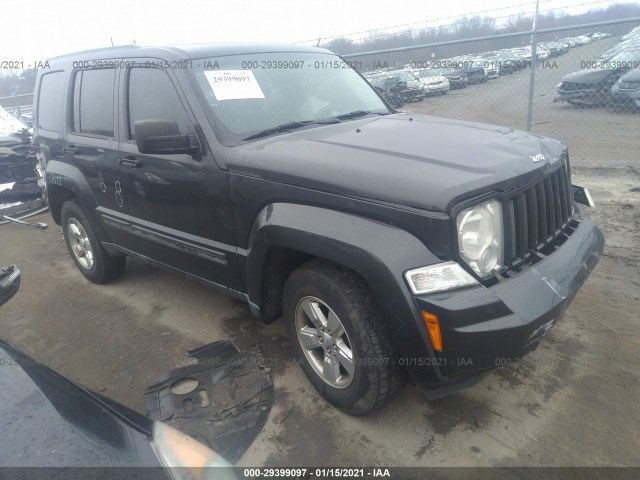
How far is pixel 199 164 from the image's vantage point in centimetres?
282

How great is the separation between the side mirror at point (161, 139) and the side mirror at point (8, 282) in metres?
0.95

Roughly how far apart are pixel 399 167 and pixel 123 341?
262cm

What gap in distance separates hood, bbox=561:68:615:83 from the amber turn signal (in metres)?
11.1

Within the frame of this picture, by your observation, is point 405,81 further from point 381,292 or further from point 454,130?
point 381,292

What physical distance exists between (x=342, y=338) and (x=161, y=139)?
1525 mm

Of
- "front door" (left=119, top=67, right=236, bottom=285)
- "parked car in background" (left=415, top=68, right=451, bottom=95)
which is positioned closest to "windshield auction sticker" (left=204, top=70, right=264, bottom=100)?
"front door" (left=119, top=67, right=236, bottom=285)

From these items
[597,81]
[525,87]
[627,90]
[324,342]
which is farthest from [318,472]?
[525,87]

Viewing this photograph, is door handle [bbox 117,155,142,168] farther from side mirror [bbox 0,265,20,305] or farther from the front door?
side mirror [bbox 0,265,20,305]

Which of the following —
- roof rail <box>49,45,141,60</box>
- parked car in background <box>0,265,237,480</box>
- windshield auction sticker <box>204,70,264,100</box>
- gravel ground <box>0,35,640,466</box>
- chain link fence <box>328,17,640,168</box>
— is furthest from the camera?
chain link fence <box>328,17,640,168</box>

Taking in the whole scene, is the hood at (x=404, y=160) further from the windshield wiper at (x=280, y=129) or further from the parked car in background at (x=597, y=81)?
the parked car in background at (x=597, y=81)

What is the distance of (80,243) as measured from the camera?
15.0 ft

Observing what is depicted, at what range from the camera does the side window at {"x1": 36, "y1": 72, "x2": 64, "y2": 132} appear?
420 centimetres

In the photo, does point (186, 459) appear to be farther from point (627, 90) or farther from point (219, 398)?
point (627, 90)

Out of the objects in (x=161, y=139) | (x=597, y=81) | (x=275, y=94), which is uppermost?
(x=275, y=94)
